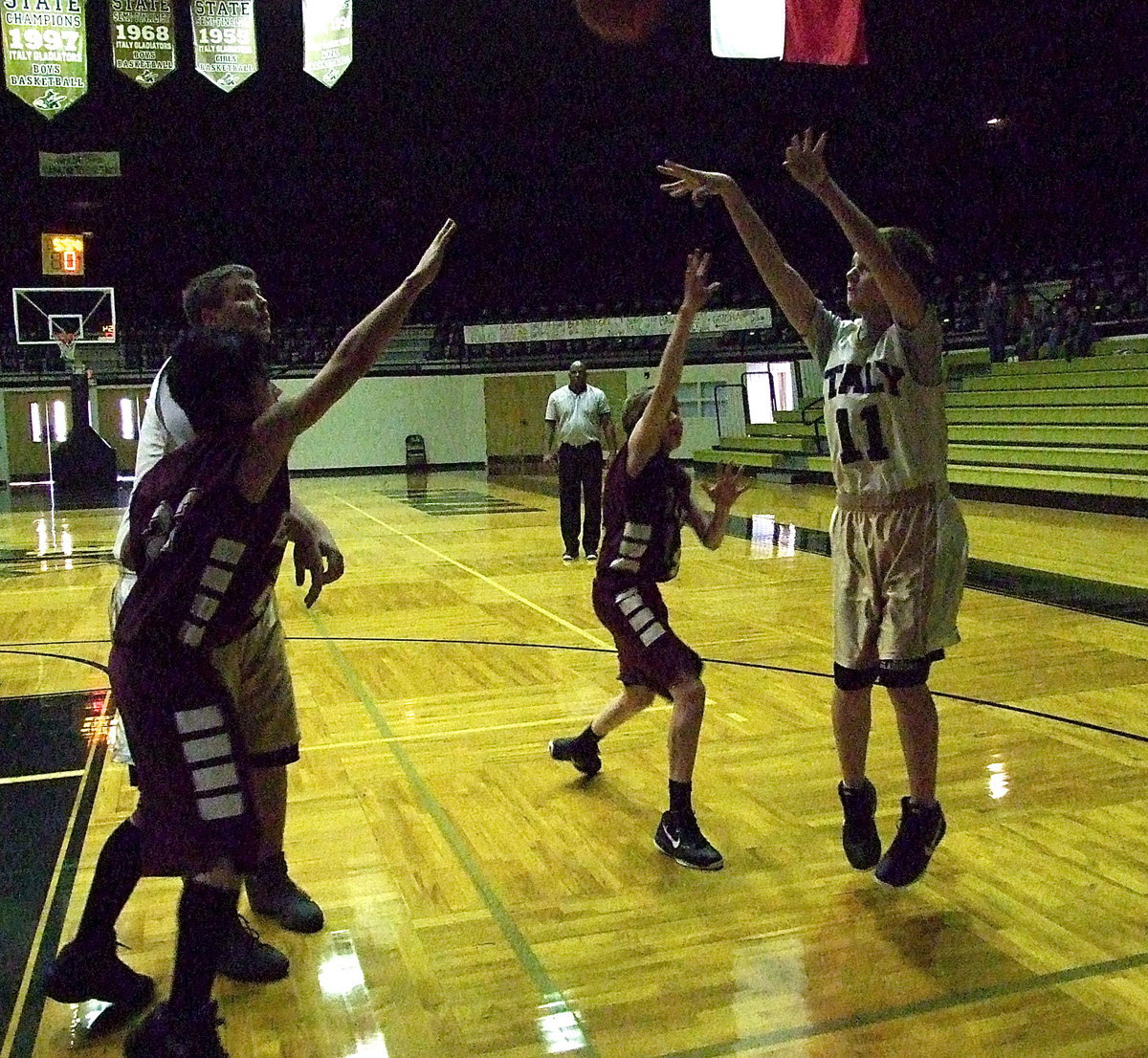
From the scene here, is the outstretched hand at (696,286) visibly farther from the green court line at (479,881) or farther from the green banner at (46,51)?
the green banner at (46,51)

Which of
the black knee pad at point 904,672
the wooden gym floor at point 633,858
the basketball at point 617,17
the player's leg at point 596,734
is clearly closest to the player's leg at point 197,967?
the wooden gym floor at point 633,858

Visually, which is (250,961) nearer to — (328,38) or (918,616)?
(918,616)

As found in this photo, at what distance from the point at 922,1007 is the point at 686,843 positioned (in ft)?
2.95

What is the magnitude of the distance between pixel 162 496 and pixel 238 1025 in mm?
1084

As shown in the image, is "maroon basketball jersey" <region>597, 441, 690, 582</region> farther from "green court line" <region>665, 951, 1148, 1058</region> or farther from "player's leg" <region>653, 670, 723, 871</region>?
"green court line" <region>665, 951, 1148, 1058</region>

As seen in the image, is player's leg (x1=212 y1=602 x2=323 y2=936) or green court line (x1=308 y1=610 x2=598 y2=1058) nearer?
green court line (x1=308 y1=610 x2=598 y2=1058)

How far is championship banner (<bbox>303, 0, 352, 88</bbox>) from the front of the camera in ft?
31.2

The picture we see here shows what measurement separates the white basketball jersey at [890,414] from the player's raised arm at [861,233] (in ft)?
0.26

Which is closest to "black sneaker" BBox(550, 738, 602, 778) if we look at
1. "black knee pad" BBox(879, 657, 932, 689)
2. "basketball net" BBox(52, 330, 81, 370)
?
"black knee pad" BBox(879, 657, 932, 689)

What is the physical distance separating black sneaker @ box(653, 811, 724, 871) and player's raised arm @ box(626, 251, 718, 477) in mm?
1005

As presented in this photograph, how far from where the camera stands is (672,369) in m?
3.11

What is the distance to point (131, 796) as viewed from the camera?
12.2 ft

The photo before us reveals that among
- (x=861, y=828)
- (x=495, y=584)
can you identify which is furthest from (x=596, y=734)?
(x=495, y=584)

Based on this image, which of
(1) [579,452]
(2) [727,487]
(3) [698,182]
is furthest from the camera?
(1) [579,452]
